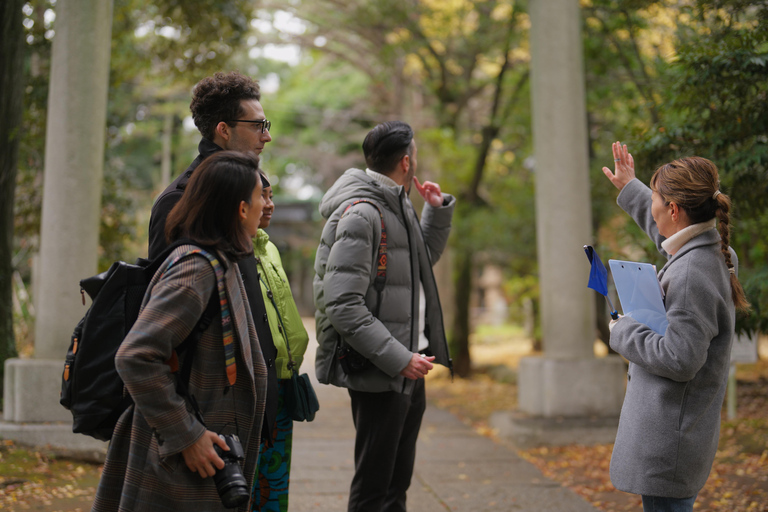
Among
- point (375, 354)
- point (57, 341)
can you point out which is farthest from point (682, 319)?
point (57, 341)

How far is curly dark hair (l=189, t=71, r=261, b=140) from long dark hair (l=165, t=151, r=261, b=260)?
71 centimetres

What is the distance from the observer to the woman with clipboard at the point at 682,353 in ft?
8.09

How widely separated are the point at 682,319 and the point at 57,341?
4.74 m

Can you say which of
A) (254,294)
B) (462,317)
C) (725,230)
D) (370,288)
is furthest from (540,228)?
(462,317)

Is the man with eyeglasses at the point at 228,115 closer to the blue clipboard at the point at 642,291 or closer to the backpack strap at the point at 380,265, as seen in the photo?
the backpack strap at the point at 380,265

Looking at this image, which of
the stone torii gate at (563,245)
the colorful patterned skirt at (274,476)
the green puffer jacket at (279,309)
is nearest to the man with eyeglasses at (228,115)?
the green puffer jacket at (279,309)

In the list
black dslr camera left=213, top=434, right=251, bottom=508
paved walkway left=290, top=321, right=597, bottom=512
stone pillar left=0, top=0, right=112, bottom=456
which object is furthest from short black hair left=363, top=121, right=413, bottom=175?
stone pillar left=0, top=0, right=112, bottom=456

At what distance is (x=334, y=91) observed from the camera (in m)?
22.1

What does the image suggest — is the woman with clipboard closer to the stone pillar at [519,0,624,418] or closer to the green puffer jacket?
the green puffer jacket

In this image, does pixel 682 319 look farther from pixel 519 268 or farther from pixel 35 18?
pixel 519 268

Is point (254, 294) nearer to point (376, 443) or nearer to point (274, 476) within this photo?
point (274, 476)

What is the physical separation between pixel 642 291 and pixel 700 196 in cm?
40

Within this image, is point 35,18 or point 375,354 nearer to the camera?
point 375,354

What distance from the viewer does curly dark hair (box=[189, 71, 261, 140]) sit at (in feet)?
9.41
